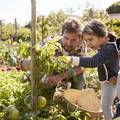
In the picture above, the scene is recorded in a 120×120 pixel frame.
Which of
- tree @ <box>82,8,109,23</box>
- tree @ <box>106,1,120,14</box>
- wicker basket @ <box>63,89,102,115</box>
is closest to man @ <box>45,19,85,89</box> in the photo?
wicker basket @ <box>63,89,102,115</box>

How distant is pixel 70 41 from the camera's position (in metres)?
3.89

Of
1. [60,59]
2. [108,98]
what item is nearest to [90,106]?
[108,98]

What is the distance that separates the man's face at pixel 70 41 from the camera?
3.84 metres

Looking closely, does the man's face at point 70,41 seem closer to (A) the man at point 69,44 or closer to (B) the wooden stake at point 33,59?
(A) the man at point 69,44

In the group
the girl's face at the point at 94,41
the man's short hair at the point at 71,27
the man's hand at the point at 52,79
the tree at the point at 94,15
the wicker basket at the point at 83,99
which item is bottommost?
the wicker basket at the point at 83,99

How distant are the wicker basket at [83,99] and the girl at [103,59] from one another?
1.92ft

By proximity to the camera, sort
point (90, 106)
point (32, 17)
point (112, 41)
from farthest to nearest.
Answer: point (90, 106) < point (112, 41) < point (32, 17)

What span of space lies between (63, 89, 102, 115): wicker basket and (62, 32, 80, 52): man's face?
50 cm

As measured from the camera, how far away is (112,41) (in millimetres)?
3492

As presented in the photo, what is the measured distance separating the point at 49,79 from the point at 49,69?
62 cm

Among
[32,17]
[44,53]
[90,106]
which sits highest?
[32,17]

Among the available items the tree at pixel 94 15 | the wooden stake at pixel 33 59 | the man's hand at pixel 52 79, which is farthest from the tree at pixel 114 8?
the wooden stake at pixel 33 59

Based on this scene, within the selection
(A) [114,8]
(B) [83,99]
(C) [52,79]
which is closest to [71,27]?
(C) [52,79]

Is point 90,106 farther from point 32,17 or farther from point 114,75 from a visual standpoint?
point 32,17
